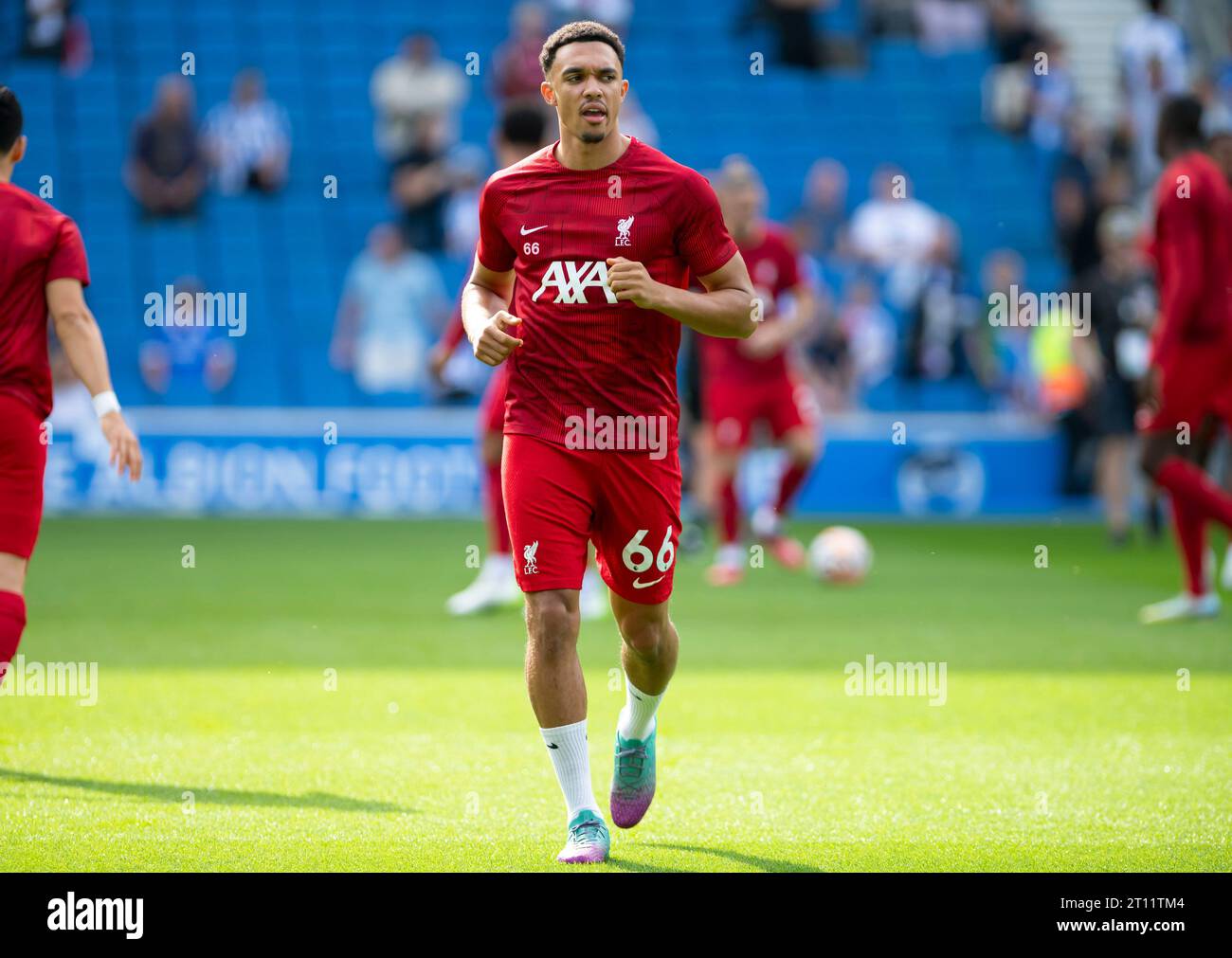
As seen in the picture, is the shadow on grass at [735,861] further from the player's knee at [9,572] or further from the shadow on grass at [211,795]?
the player's knee at [9,572]

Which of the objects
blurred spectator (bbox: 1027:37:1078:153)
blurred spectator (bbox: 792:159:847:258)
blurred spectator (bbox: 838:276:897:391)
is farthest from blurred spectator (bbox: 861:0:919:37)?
blurred spectator (bbox: 838:276:897:391)

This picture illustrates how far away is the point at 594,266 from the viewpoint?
5516mm

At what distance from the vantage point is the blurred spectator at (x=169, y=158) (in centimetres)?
2103

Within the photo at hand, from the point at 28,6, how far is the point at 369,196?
501 cm

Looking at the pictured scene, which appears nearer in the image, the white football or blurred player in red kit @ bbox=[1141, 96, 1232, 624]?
blurred player in red kit @ bbox=[1141, 96, 1232, 624]

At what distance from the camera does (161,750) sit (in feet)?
22.9

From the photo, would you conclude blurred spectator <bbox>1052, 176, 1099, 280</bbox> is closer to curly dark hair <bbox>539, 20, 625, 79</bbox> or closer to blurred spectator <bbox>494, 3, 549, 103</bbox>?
blurred spectator <bbox>494, 3, 549, 103</bbox>

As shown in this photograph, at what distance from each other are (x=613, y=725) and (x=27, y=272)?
3230mm

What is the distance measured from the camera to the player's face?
546 centimetres

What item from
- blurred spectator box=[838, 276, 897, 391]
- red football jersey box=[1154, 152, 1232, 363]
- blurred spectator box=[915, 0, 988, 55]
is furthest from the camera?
blurred spectator box=[915, 0, 988, 55]

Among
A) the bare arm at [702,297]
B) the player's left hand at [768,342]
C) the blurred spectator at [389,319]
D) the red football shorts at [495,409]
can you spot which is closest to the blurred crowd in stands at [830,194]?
the blurred spectator at [389,319]

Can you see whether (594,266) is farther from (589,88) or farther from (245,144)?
(245,144)

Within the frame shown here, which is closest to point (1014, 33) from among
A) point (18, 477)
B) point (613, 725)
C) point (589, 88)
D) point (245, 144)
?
point (245, 144)

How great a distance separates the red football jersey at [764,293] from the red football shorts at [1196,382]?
327 centimetres
